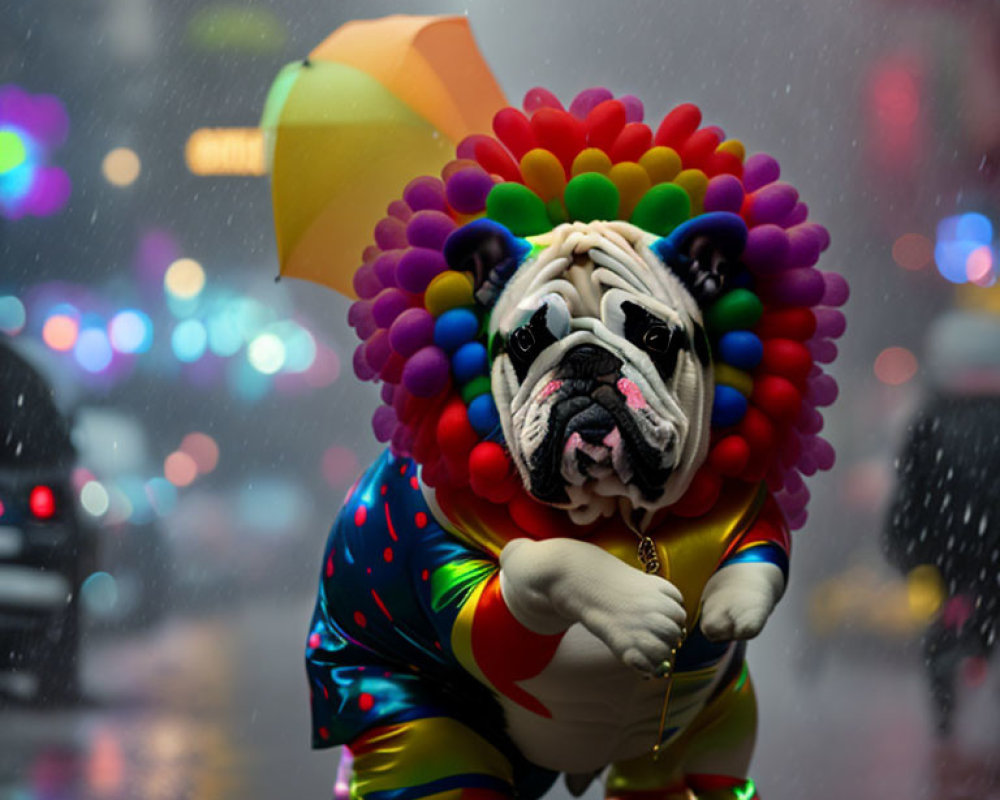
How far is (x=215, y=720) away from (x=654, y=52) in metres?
1.51

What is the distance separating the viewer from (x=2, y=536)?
9.12 feet

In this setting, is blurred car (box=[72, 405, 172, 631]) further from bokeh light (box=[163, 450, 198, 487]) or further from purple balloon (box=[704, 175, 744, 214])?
purple balloon (box=[704, 175, 744, 214])

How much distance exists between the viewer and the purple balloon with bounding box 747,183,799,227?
4.65 ft

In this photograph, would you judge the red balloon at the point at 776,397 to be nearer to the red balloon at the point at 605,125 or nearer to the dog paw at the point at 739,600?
the dog paw at the point at 739,600

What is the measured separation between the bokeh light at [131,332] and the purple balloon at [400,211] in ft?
4.92

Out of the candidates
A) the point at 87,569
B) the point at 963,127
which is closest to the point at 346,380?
the point at 87,569

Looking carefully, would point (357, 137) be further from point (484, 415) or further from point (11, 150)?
point (11, 150)

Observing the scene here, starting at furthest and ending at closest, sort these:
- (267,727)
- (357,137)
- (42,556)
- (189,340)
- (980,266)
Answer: (189,340) < (42,556) < (980,266) < (267,727) < (357,137)

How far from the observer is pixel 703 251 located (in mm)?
1368

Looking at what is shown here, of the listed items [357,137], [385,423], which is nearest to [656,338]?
[385,423]

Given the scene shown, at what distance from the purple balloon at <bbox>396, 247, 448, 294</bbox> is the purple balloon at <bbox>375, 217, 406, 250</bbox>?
0.09 meters

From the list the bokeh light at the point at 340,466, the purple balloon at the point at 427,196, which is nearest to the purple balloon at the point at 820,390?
the purple balloon at the point at 427,196

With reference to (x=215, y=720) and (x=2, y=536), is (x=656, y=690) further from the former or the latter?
(x=2, y=536)

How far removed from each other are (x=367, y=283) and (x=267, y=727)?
1221 millimetres
